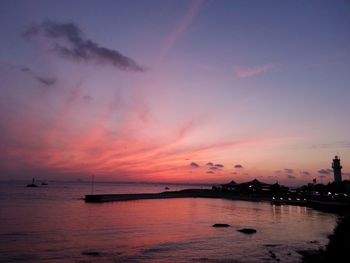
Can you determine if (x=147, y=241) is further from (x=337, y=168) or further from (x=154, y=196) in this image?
(x=337, y=168)

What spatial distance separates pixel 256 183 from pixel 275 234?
109m

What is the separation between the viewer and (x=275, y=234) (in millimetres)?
47469

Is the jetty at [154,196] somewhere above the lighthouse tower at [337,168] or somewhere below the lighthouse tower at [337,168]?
below

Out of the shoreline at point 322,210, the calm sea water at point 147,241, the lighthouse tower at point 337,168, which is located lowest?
the calm sea water at point 147,241

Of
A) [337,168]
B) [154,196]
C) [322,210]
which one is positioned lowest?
[322,210]

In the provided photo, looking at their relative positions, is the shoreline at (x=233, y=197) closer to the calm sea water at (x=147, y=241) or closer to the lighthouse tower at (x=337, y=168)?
the lighthouse tower at (x=337, y=168)

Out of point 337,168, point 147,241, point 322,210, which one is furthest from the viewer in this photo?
point 337,168

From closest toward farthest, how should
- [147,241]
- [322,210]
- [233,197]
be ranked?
[147,241] < [322,210] < [233,197]

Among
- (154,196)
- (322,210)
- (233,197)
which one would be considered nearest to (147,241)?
(322,210)

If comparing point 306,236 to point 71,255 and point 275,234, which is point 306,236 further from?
point 71,255

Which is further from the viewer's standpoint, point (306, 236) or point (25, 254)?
point (306, 236)

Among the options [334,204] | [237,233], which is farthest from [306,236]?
[334,204]

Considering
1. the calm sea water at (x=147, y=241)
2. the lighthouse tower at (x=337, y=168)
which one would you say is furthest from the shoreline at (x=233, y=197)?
the calm sea water at (x=147, y=241)

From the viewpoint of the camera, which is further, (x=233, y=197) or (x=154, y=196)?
(x=233, y=197)
